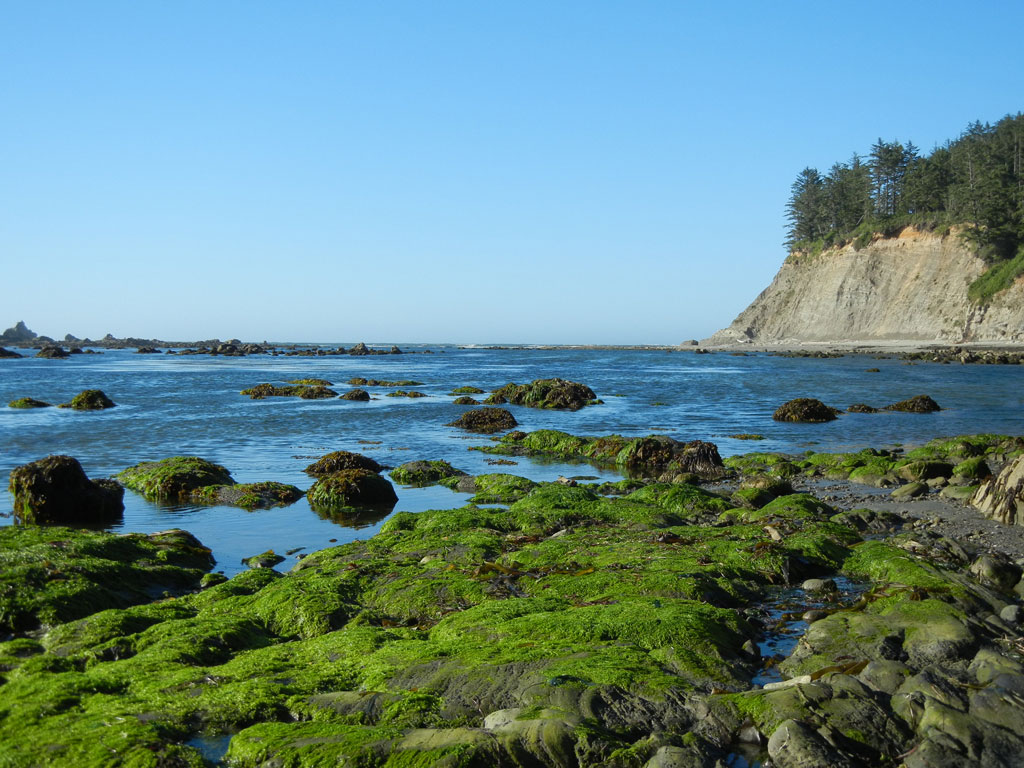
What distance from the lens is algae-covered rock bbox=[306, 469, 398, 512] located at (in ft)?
47.9

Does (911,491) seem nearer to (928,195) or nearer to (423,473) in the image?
(423,473)

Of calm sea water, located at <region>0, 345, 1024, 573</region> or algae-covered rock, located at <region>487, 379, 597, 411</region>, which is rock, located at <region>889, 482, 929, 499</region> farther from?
algae-covered rock, located at <region>487, 379, 597, 411</region>

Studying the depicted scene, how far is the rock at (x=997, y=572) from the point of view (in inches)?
337

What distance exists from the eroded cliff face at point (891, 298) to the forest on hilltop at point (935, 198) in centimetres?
179

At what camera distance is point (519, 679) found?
600 cm

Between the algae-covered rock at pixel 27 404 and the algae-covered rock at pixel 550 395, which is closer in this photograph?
A: the algae-covered rock at pixel 27 404

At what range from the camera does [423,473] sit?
57.4 feet

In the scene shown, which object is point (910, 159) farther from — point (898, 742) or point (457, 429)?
point (898, 742)

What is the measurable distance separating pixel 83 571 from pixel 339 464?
857 cm

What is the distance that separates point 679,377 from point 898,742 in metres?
51.8

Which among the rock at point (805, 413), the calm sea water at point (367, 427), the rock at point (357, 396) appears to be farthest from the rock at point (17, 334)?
the rock at point (805, 413)

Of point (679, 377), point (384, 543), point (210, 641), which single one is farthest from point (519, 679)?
point (679, 377)

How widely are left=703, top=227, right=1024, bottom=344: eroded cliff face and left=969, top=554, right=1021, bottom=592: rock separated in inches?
2686

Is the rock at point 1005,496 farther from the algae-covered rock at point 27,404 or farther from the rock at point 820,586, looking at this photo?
the algae-covered rock at point 27,404
